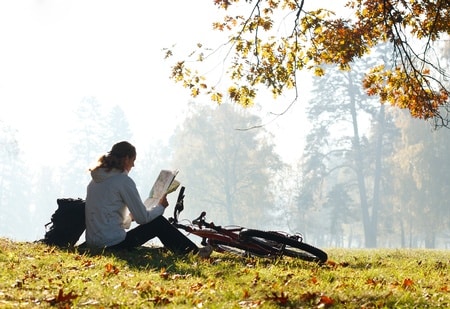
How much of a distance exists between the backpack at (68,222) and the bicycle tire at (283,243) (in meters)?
2.52

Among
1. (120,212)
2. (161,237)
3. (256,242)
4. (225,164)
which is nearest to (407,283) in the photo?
(256,242)

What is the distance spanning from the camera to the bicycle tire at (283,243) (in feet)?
31.0

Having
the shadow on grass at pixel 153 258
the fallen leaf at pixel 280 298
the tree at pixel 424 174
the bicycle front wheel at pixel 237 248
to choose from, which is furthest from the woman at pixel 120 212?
Result: the tree at pixel 424 174

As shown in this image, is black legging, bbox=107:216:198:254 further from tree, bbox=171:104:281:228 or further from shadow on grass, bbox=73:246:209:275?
tree, bbox=171:104:281:228

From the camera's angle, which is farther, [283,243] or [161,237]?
[283,243]

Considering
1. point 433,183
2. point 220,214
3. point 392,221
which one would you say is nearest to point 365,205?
point 392,221

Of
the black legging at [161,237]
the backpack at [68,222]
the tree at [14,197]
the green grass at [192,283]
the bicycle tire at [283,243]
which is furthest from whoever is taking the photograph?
the tree at [14,197]

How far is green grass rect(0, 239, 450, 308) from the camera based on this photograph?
6066 millimetres

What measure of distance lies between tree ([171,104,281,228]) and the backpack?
167 feet

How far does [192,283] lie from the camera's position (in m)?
7.03

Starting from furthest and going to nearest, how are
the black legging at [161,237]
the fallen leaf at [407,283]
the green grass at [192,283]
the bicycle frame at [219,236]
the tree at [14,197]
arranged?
1. the tree at [14,197]
2. the bicycle frame at [219,236]
3. the black legging at [161,237]
4. the fallen leaf at [407,283]
5. the green grass at [192,283]

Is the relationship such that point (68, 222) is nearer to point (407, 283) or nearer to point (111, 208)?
point (111, 208)

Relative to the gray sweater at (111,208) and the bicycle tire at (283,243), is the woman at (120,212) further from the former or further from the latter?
the bicycle tire at (283,243)

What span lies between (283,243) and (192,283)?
110 inches
